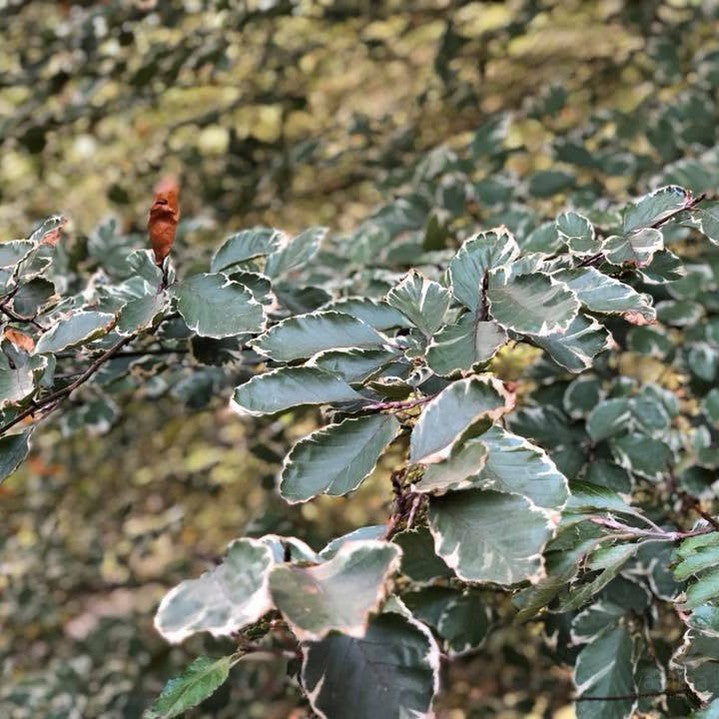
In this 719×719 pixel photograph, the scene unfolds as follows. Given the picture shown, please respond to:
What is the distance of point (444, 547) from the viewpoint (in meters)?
0.50

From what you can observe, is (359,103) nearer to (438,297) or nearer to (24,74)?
(24,74)

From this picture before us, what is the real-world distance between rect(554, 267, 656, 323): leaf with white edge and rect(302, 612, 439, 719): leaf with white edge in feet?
0.94

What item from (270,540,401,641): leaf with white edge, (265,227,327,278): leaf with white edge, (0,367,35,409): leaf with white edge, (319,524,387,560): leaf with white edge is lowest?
(265,227,327,278): leaf with white edge

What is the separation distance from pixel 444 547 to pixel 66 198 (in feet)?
8.00

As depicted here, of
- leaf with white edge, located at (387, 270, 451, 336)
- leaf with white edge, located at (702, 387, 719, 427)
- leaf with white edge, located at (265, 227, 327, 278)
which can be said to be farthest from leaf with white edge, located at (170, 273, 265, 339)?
leaf with white edge, located at (702, 387, 719, 427)

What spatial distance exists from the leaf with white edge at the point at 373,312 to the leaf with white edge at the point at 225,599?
0.29 meters

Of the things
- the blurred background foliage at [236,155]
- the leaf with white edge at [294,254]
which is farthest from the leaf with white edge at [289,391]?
the blurred background foliage at [236,155]

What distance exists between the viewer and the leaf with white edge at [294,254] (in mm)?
947

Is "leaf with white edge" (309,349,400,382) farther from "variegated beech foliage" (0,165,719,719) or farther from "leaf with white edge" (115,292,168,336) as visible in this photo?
"leaf with white edge" (115,292,168,336)

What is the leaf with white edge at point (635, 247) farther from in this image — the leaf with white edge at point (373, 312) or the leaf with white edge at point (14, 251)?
the leaf with white edge at point (14, 251)

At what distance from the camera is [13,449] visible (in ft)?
2.24

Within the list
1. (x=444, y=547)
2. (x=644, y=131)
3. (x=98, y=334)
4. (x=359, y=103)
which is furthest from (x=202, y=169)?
(x=444, y=547)

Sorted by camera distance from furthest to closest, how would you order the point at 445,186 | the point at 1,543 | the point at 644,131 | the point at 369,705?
the point at 1,543
the point at 644,131
the point at 445,186
the point at 369,705

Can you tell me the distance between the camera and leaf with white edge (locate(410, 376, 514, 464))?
0.52 m
